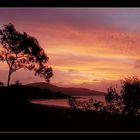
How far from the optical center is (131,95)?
28.2 feet

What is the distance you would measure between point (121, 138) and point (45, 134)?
0.79m

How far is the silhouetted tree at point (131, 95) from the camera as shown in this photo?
850 centimetres

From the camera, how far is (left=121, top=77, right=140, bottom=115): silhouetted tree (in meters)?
8.50

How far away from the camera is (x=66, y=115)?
337 inches

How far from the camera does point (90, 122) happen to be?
8.17 metres
